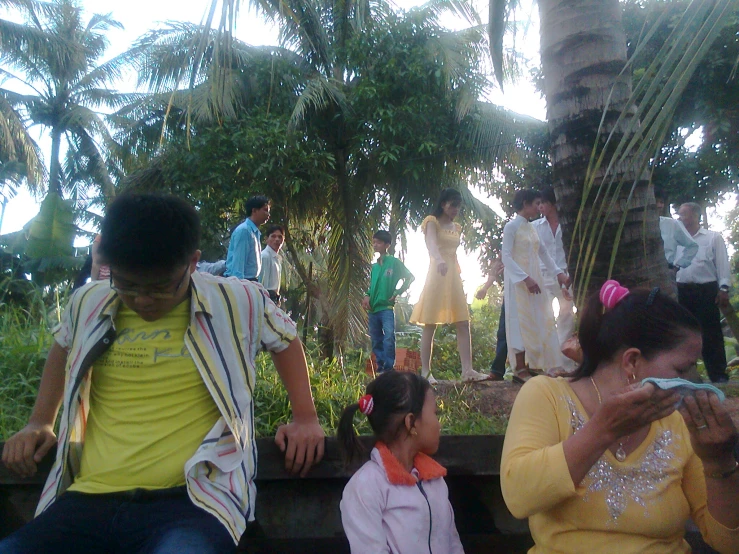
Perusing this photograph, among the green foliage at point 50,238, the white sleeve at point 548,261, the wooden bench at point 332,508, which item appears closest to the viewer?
the wooden bench at point 332,508

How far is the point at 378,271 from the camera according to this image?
7.54 meters

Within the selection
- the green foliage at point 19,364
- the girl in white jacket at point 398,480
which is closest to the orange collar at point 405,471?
the girl in white jacket at point 398,480

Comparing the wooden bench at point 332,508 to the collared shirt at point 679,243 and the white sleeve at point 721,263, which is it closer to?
the collared shirt at point 679,243

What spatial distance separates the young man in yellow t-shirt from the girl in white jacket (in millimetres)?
195

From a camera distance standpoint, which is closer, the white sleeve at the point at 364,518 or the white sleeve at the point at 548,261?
the white sleeve at the point at 364,518

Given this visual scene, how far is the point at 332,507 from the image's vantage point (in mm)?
2621

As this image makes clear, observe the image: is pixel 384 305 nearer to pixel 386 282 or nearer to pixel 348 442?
pixel 386 282

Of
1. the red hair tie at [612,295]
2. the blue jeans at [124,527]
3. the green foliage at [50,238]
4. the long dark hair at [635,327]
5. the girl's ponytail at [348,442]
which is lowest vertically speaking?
the blue jeans at [124,527]

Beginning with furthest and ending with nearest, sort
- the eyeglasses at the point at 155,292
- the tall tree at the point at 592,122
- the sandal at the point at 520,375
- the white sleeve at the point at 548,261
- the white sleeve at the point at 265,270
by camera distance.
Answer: the white sleeve at the point at 265,270 → the white sleeve at the point at 548,261 → the sandal at the point at 520,375 → the tall tree at the point at 592,122 → the eyeglasses at the point at 155,292

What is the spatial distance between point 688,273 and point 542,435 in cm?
514

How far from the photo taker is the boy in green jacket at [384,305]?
7457 millimetres

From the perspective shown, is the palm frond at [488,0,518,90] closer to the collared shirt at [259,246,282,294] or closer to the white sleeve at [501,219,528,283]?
the white sleeve at [501,219,528,283]

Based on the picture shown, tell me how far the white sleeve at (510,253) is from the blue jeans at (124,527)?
433 cm

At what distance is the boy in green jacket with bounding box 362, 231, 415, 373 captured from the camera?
24.5 feet
